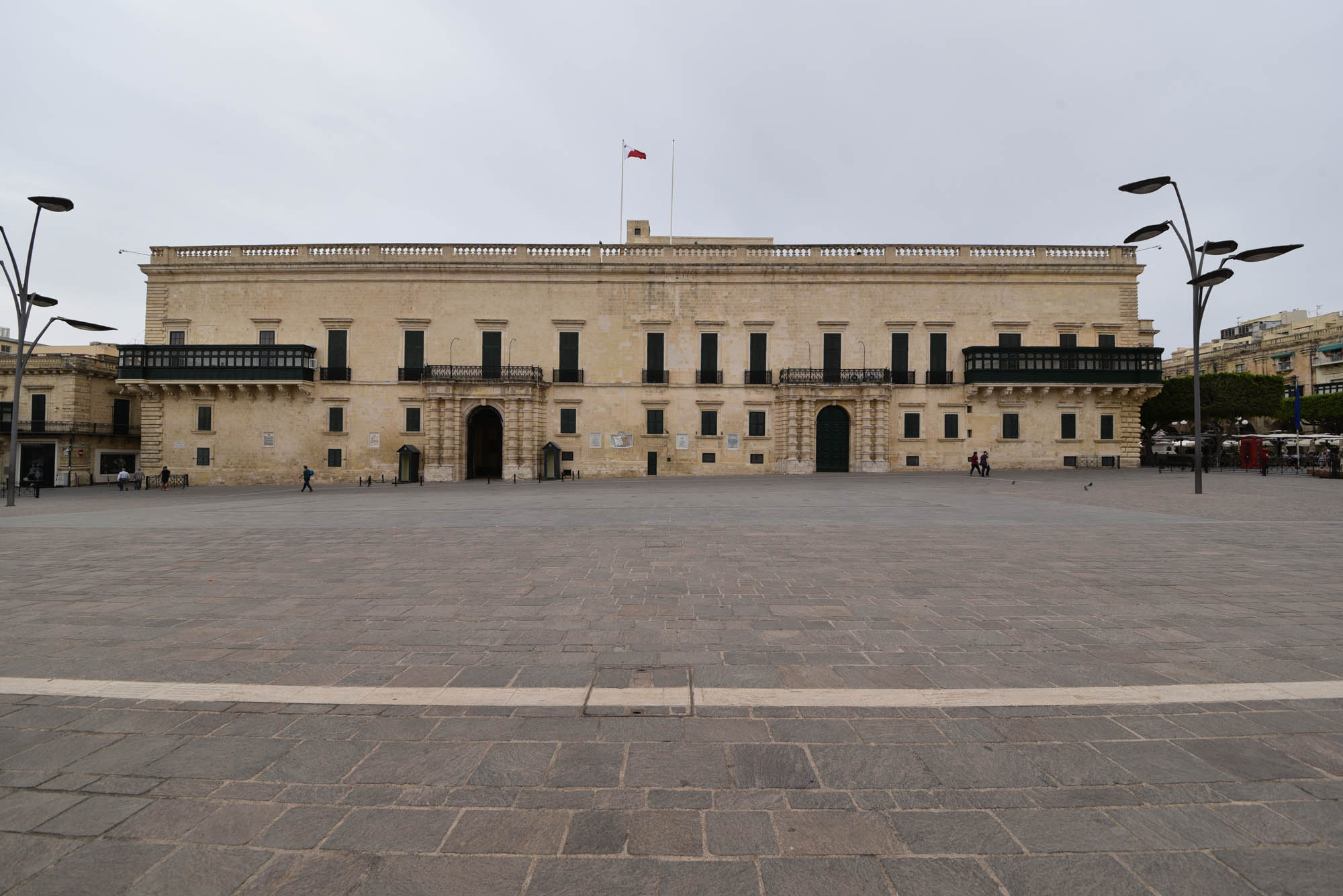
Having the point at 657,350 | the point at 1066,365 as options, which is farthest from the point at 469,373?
the point at 1066,365

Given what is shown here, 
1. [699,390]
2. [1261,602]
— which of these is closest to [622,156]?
[699,390]

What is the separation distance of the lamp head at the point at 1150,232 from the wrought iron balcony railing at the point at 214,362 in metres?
34.8

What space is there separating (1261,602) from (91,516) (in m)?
20.2

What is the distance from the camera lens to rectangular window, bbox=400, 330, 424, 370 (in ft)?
99.2

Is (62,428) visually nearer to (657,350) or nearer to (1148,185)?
(657,350)

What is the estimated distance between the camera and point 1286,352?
47.9 metres

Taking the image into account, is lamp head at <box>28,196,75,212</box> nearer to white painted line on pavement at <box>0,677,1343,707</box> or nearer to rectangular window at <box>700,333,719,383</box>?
white painted line on pavement at <box>0,677,1343,707</box>

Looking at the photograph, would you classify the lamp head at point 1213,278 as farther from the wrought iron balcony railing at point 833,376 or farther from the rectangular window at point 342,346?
the rectangular window at point 342,346

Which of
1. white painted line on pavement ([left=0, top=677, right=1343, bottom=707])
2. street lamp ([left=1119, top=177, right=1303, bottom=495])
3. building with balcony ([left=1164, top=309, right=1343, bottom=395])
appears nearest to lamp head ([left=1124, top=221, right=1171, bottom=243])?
street lamp ([left=1119, top=177, right=1303, bottom=495])

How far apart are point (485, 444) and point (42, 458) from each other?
78.3 feet

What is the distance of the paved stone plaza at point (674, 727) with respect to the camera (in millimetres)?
1928

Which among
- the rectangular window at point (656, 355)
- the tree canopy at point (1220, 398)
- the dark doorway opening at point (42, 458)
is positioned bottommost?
the dark doorway opening at point (42, 458)

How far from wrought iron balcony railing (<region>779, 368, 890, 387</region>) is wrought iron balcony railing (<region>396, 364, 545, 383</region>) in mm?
12992

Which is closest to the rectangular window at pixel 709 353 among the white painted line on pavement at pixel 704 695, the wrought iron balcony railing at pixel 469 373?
the wrought iron balcony railing at pixel 469 373
